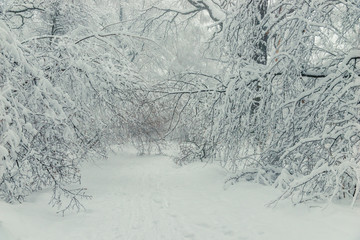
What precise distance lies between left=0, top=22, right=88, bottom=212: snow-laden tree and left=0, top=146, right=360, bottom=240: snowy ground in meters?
0.61

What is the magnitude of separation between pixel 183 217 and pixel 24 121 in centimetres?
308

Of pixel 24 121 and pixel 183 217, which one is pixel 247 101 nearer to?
pixel 183 217

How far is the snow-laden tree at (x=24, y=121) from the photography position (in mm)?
5176

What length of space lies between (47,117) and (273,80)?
4240mm

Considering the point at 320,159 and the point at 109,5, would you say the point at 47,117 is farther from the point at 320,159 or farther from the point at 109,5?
the point at 109,5

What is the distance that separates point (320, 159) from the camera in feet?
18.9

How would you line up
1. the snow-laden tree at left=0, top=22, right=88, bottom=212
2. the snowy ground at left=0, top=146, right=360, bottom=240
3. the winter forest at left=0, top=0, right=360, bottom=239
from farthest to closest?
the winter forest at left=0, top=0, right=360, bottom=239 < the snow-laden tree at left=0, top=22, right=88, bottom=212 < the snowy ground at left=0, top=146, right=360, bottom=240

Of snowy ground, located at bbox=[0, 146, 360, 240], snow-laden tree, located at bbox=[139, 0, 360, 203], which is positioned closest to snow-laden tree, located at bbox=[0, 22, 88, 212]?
snowy ground, located at bbox=[0, 146, 360, 240]

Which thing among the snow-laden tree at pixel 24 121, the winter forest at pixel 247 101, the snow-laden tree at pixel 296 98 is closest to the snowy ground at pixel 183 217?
the winter forest at pixel 247 101

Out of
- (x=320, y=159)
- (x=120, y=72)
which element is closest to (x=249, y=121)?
(x=320, y=159)

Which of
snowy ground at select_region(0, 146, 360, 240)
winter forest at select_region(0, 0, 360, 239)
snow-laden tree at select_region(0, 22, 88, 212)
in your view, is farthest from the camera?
winter forest at select_region(0, 0, 360, 239)

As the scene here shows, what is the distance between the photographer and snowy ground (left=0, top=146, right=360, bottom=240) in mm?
5035

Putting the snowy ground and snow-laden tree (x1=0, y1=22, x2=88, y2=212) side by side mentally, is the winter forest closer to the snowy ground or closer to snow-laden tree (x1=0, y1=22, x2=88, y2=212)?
snow-laden tree (x1=0, y1=22, x2=88, y2=212)

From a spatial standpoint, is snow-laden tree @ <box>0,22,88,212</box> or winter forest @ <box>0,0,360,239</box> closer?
snow-laden tree @ <box>0,22,88,212</box>
